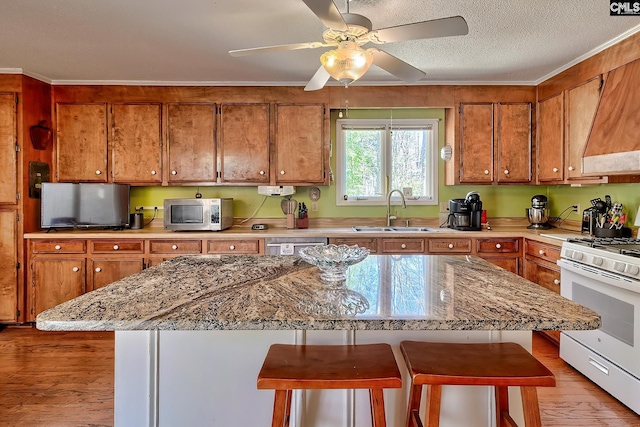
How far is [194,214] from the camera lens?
3465 millimetres

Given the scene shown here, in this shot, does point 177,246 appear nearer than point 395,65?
No

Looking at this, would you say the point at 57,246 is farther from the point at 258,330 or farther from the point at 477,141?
the point at 477,141

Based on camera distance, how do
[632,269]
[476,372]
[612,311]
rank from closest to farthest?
[476,372] < [632,269] < [612,311]

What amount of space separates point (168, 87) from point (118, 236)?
151cm

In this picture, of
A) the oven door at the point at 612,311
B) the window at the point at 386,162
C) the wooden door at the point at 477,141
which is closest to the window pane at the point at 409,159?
the window at the point at 386,162

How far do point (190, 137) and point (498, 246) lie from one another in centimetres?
309

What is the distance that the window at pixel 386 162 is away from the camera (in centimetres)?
400

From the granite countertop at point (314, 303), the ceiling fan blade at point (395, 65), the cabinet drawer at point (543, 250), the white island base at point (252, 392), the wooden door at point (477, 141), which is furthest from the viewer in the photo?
the wooden door at point (477, 141)

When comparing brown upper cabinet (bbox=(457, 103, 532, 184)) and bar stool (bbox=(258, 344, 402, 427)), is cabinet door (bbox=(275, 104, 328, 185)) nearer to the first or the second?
brown upper cabinet (bbox=(457, 103, 532, 184))

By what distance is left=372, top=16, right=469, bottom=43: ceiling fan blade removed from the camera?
5.11 ft

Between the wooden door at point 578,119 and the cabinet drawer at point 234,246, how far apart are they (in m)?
2.79

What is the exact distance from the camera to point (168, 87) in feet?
12.0

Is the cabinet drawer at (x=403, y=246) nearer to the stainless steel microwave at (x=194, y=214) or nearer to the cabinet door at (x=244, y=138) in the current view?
the cabinet door at (x=244, y=138)

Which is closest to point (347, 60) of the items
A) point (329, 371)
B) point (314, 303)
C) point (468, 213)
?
point (314, 303)
